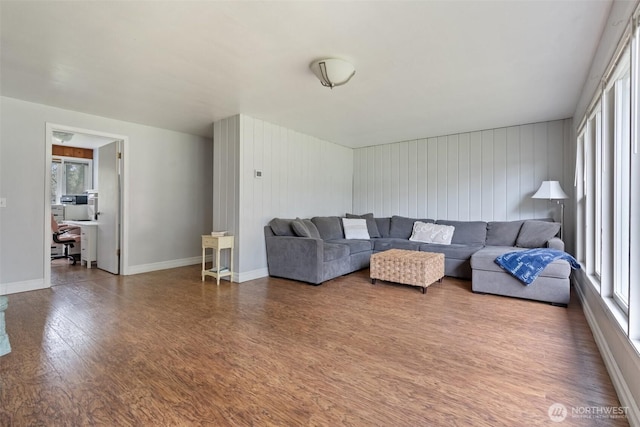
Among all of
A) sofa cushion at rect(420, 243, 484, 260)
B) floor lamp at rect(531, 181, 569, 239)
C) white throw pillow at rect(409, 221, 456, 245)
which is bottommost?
sofa cushion at rect(420, 243, 484, 260)

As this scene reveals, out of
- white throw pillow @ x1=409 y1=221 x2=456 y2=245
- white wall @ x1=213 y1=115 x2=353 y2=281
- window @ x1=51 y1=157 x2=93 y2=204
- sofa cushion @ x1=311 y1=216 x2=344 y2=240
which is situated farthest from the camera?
window @ x1=51 y1=157 x2=93 y2=204

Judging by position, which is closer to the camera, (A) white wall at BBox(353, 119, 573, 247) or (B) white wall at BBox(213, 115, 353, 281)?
(B) white wall at BBox(213, 115, 353, 281)

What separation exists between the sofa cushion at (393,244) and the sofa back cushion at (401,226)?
488 millimetres

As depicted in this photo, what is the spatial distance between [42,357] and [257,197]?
2913 millimetres

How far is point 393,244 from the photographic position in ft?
16.8

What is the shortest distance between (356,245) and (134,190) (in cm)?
358

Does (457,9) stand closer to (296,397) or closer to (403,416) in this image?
(403,416)

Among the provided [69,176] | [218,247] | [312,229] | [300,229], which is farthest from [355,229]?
[69,176]

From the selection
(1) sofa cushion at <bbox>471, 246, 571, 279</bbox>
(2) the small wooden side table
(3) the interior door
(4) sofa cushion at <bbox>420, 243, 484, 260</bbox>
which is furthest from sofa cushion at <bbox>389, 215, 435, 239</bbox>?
(3) the interior door

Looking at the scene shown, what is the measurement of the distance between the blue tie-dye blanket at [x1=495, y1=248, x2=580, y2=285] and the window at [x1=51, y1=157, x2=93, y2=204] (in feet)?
29.6

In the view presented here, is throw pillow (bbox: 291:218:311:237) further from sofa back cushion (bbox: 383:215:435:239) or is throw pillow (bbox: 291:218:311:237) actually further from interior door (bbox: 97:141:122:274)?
interior door (bbox: 97:141:122:274)

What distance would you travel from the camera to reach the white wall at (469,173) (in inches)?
187

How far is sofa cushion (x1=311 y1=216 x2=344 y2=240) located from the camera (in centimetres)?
522

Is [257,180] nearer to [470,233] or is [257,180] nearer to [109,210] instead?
[109,210]
